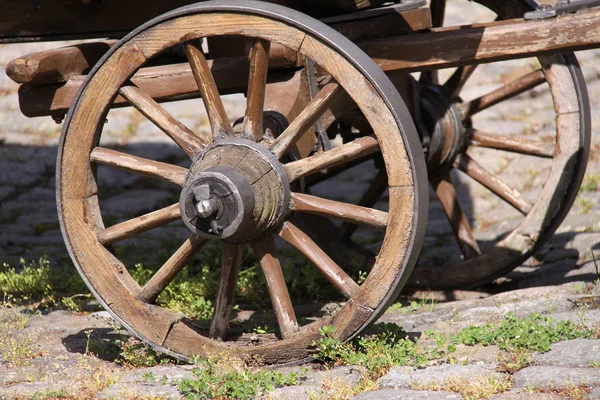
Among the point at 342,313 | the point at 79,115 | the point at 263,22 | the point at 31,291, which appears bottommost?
the point at 31,291

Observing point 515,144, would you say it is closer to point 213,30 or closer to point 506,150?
point 506,150

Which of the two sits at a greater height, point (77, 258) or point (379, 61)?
point (379, 61)

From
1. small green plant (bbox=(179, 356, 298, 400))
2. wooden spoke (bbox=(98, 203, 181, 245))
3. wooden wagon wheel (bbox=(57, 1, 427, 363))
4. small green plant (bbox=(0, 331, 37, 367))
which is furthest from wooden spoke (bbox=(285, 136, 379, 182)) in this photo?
small green plant (bbox=(0, 331, 37, 367))

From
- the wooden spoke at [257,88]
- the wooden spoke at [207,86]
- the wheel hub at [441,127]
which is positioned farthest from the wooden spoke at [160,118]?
the wheel hub at [441,127]

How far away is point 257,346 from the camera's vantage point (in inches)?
143

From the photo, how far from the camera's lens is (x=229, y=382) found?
132 inches

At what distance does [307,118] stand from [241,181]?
36 cm

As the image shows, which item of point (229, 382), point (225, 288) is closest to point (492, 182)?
point (225, 288)

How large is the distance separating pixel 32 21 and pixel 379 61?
1.66 meters

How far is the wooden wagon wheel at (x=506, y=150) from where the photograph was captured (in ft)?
15.9

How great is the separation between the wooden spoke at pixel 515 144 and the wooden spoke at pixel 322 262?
6.34ft

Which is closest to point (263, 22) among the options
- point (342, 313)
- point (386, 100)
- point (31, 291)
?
point (386, 100)

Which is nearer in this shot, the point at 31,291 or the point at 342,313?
the point at 342,313

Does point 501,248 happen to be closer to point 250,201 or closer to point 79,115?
point 250,201
